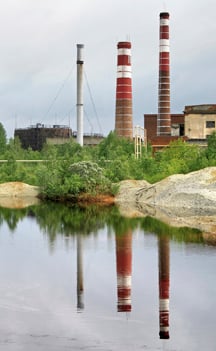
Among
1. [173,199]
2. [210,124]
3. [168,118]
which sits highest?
[168,118]

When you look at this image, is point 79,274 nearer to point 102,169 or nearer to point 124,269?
point 124,269

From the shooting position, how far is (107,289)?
1292cm

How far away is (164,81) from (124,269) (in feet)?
125

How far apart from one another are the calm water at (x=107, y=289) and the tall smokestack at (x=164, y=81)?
101 ft

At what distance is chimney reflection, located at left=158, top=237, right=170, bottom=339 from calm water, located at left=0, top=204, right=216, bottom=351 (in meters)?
0.02

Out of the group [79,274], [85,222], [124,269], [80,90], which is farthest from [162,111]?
[79,274]

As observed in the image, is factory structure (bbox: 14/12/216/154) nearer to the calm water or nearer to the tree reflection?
the tree reflection

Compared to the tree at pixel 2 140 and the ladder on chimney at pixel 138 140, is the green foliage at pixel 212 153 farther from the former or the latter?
the tree at pixel 2 140

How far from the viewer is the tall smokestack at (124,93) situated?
173ft

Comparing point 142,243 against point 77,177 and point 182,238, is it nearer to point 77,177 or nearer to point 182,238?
point 182,238

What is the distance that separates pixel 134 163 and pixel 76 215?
13729 millimetres

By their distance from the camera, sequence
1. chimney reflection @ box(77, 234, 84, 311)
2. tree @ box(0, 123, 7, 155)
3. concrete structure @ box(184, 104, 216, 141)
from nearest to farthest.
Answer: chimney reflection @ box(77, 234, 84, 311) < concrete structure @ box(184, 104, 216, 141) < tree @ box(0, 123, 7, 155)

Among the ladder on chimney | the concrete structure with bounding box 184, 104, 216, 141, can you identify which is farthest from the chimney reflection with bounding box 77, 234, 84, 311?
the concrete structure with bounding box 184, 104, 216, 141

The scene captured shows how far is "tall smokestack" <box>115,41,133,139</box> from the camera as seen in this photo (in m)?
52.8
